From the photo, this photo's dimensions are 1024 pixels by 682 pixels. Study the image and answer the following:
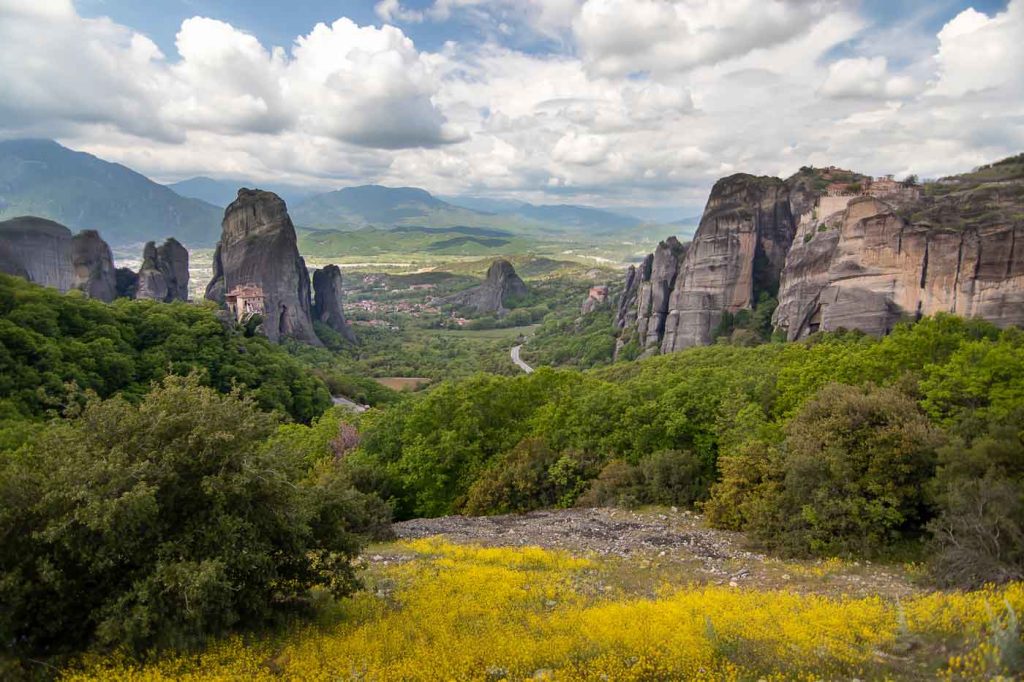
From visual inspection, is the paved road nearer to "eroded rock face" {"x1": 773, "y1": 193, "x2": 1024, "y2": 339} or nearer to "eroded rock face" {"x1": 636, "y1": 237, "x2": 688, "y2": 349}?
"eroded rock face" {"x1": 636, "y1": 237, "x2": 688, "y2": 349}

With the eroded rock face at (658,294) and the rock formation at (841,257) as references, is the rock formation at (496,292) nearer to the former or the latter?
the rock formation at (841,257)

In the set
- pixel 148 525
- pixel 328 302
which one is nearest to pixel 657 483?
pixel 148 525

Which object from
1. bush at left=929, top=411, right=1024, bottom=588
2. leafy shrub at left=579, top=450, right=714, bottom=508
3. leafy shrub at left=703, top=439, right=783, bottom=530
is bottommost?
leafy shrub at left=579, top=450, right=714, bottom=508

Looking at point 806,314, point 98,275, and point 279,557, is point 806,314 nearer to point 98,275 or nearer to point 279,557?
point 279,557

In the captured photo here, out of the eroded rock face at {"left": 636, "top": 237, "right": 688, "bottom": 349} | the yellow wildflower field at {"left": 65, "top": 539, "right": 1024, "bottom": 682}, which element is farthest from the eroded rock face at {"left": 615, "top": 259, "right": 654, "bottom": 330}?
the yellow wildflower field at {"left": 65, "top": 539, "right": 1024, "bottom": 682}

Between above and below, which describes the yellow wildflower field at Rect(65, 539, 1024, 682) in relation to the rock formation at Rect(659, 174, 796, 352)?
below

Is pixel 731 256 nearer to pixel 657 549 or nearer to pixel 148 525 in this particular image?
pixel 657 549
